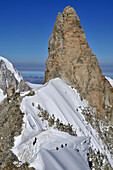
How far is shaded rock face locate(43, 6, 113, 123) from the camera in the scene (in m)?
37.3

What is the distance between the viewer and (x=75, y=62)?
3769cm

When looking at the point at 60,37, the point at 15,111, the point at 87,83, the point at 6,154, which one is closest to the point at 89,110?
the point at 87,83

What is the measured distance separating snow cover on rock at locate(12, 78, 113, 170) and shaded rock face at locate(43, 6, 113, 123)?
2091 mm

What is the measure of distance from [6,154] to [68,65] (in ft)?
77.4

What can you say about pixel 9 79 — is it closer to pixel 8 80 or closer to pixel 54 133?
pixel 8 80

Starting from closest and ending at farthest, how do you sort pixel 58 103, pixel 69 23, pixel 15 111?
pixel 15 111, pixel 58 103, pixel 69 23

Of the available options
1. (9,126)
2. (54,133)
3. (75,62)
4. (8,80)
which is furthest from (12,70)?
(54,133)

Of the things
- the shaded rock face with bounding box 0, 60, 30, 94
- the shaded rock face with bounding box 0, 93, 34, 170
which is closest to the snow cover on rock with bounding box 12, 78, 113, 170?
the shaded rock face with bounding box 0, 93, 34, 170

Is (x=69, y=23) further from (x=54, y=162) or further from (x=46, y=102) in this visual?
(x=54, y=162)

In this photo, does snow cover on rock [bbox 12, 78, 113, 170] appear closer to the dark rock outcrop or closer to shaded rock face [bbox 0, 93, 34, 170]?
shaded rock face [bbox 0, 93, 34, 170]

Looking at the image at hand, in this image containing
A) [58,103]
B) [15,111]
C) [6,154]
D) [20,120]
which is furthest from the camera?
[58,103]

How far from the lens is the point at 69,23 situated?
38.0m

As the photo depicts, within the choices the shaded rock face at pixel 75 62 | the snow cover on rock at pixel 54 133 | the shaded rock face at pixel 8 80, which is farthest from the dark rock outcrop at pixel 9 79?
the snow cover on rock at pixel 54 133

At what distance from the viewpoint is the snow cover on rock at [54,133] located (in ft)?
44.5
